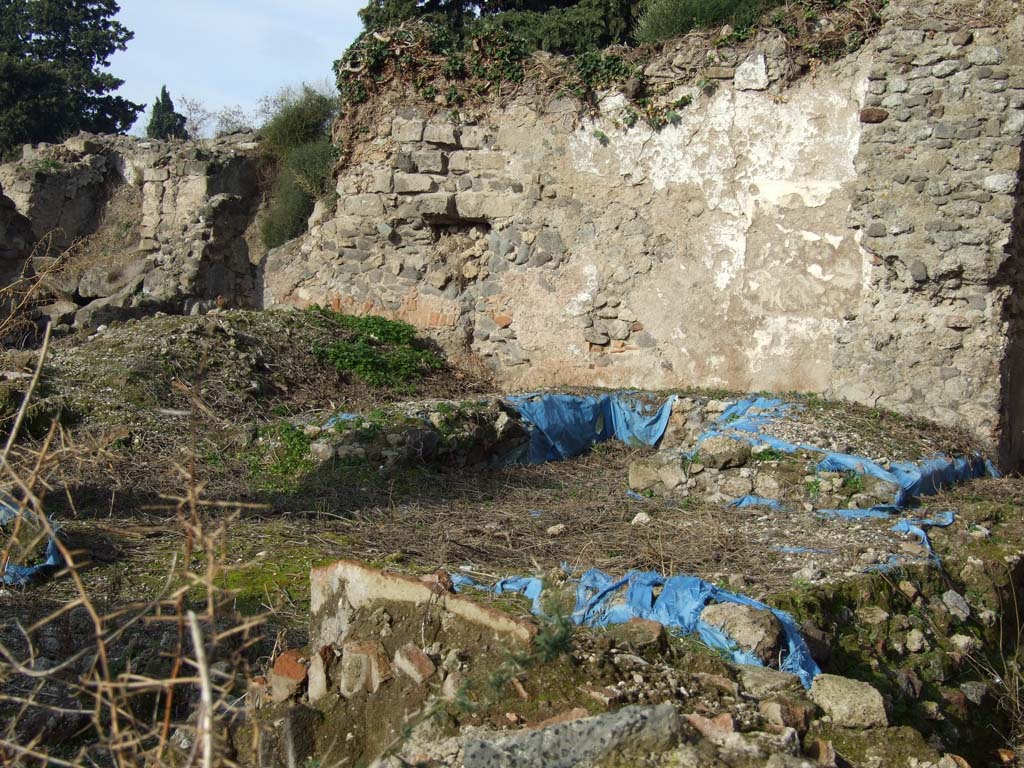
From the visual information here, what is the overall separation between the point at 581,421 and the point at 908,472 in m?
2.46

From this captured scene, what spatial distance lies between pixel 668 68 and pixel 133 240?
1049 cm

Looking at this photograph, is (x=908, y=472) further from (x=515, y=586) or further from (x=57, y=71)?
(x=57, y=71)

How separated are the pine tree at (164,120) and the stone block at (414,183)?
20563 mm

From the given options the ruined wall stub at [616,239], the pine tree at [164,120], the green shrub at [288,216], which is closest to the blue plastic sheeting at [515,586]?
the ruined wall stub at [616,239]

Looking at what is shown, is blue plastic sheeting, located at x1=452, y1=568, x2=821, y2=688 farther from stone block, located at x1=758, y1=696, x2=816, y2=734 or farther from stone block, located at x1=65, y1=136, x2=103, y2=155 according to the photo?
stone block, located at x1=65, y1=136, x2=103, y2=155

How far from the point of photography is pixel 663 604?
391 centimetres

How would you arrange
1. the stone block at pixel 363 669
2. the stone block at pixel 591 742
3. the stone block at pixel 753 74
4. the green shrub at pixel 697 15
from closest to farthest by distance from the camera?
the stone block at pixel 591 742
the stone block at pixel 363 669
the stone block at pixel 753 74
the green shrub at pixel 697 15

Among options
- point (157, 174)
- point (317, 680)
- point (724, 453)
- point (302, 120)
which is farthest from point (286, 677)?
point (157, 174)

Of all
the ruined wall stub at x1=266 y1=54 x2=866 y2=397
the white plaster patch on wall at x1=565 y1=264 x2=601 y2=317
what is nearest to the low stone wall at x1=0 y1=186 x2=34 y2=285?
the ruined wall stub at x1=266 y1=54 x2=866 y2=397

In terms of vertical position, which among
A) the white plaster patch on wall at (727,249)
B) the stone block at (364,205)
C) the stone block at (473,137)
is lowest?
the white plaster patch on wall at (727,249)

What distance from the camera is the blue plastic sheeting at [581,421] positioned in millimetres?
7441

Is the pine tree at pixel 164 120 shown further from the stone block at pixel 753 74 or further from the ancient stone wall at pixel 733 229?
the stone block at pixel 753 74

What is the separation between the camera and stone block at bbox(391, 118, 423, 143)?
30.4 feet

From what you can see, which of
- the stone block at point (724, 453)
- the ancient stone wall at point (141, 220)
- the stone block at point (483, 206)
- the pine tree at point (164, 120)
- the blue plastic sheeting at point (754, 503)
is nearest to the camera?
the blue plastic sheeting at point (754, 503)
